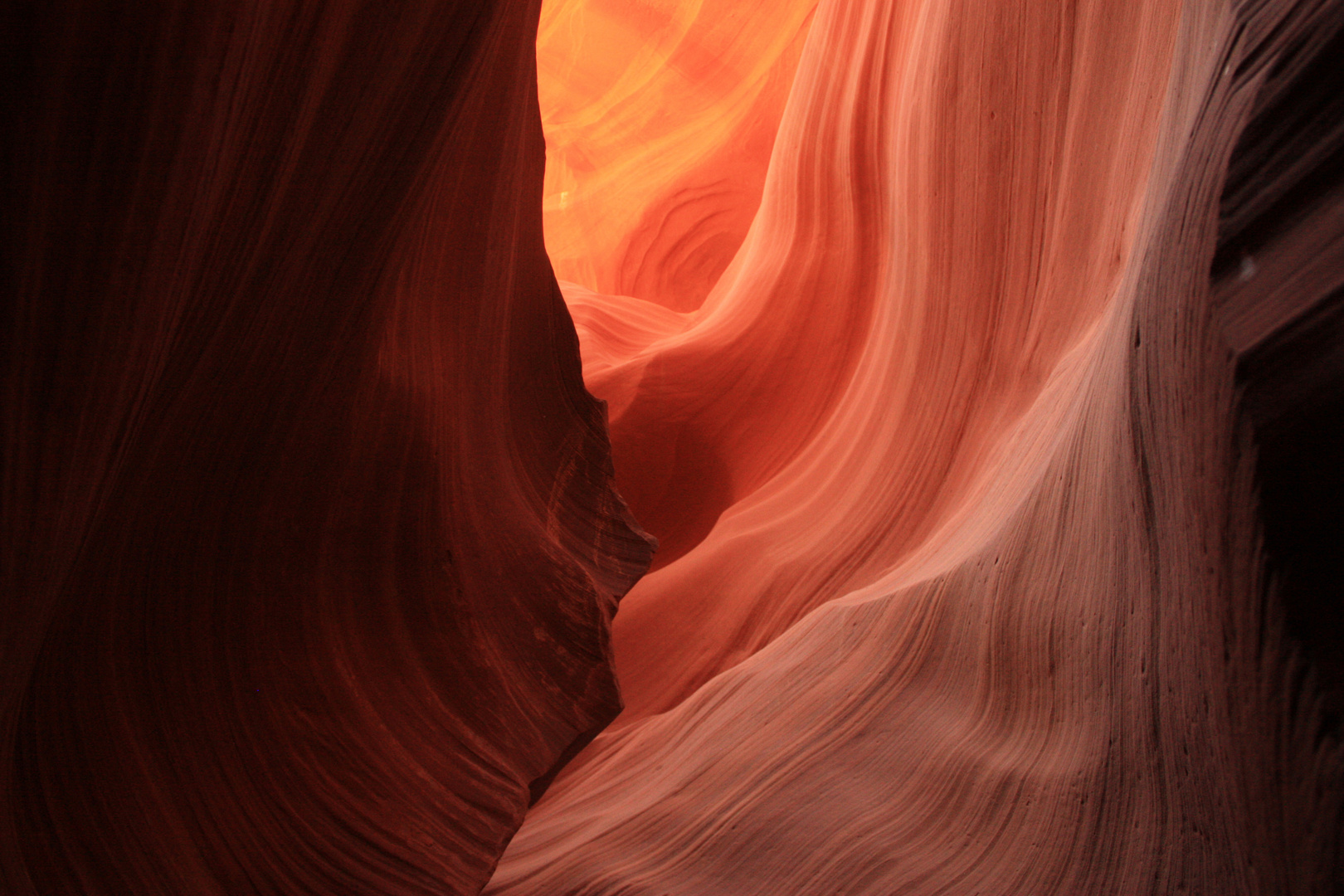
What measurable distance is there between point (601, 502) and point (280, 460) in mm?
468

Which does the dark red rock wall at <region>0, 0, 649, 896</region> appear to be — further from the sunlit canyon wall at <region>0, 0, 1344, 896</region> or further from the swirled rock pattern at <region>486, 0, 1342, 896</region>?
the swirled rock pattern at <region>486, 0, 1342, 896</region>

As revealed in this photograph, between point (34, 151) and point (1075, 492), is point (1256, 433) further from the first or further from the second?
point (34, 151)

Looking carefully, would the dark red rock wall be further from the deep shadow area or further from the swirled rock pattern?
the deep shadow area

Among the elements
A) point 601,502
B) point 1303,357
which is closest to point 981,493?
point 601,502

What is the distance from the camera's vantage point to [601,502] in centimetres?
116

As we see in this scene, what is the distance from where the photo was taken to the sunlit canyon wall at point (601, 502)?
1.53 feet

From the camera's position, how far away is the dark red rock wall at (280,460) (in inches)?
18.6

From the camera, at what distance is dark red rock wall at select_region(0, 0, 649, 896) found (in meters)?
0.47

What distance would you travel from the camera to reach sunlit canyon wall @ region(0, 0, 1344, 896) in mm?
466

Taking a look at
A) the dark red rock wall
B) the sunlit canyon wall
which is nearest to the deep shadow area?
the sunlit canyon wall

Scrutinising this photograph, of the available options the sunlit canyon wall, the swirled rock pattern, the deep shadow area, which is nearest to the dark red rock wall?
the sunlit canyon wall

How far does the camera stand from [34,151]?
43 centimetres

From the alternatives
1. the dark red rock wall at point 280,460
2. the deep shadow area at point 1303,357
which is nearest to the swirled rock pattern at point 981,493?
the deep shadow area at point 1303,357

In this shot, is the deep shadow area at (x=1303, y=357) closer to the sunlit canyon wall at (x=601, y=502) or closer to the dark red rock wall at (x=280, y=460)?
the sunlit canyon wall at (x=601, y=502)
